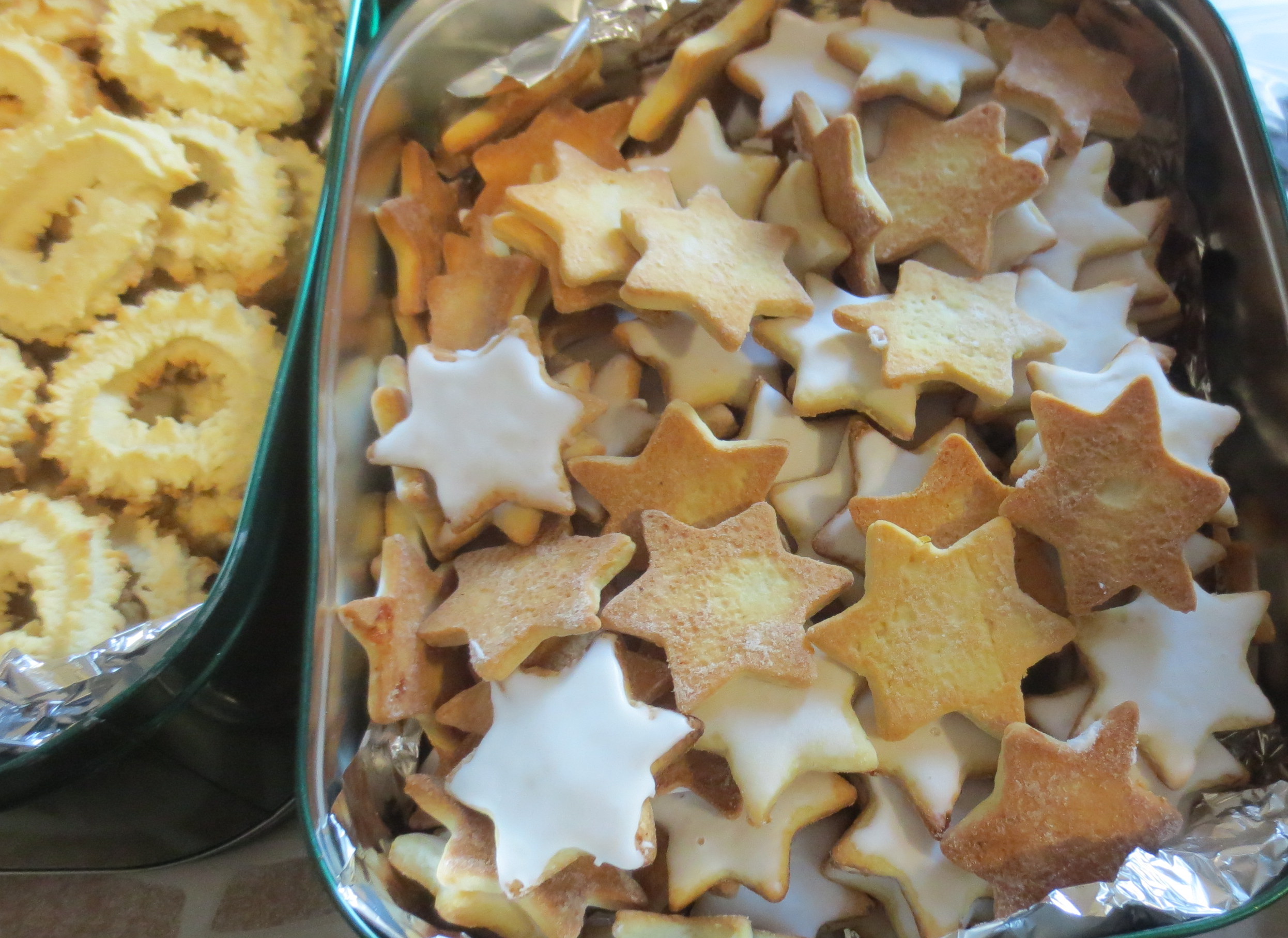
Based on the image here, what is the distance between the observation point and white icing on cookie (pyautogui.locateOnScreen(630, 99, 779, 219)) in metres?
0.93

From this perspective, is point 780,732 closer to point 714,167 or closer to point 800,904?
point 800,904

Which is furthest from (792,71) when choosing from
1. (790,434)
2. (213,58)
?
(213,58)

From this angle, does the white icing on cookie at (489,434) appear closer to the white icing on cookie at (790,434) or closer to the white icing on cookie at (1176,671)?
the white icing on cookie at (790,434)

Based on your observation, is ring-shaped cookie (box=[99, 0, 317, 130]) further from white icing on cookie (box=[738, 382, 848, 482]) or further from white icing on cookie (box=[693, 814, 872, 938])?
white icing on cookie (box=[693, 814, 872, 938])

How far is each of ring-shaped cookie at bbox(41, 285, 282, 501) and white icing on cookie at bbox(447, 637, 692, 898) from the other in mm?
352

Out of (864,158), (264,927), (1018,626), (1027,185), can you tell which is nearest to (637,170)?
(864,158)

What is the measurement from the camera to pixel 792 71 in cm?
95

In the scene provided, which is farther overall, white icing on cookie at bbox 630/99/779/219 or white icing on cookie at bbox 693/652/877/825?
white icing on cookie at bbox 630/99/779/219

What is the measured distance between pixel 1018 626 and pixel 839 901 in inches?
10.9

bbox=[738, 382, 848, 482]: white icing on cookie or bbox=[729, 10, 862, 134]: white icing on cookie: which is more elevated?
bbox=[729, 10, 862, 134]: white icing on cookie

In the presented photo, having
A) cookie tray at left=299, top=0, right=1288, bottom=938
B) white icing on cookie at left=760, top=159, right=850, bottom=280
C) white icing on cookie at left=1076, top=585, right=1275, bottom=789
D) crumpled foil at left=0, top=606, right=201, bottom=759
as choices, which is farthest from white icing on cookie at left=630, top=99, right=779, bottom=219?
crumpled foil at left=0, top=606, right=201, bottom=759

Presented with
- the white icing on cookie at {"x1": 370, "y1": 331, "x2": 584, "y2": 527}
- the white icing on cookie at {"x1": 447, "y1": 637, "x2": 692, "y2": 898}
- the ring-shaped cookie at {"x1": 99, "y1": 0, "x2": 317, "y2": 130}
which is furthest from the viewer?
the ring-shaped cookie at {"x1": 99, "y1": 0, "x2": 317, "y2": 130}

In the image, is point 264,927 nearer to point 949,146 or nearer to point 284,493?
point 284,493

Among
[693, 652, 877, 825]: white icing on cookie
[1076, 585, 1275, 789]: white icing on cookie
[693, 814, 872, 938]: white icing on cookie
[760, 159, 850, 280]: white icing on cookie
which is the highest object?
[760, 159, 850, 280]: white icing on cookie
